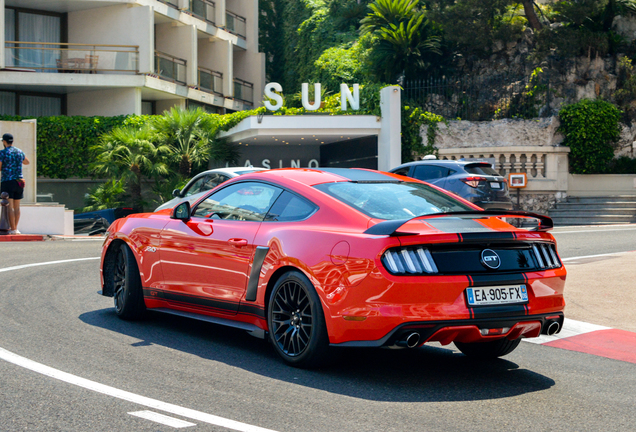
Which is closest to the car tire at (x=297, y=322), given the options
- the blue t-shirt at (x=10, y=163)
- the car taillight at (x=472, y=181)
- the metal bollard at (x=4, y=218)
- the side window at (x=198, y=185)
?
the side window at (x=198, y=185)

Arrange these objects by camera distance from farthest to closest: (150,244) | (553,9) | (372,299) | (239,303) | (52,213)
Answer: (553,9), (52,213), (150,244), (239,303), (372,299)

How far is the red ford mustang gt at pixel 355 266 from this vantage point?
493 centimetres

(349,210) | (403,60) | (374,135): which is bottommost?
(349,210)

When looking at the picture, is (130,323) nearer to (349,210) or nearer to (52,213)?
(349,210)

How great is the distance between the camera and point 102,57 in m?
31.8

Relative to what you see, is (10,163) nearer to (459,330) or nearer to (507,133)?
(459,330)

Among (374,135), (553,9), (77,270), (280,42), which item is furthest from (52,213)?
(280,42)

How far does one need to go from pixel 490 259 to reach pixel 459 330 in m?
0.57

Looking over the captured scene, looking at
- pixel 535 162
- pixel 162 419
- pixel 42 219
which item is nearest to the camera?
pixel 162 419

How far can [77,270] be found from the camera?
1132 centimetres

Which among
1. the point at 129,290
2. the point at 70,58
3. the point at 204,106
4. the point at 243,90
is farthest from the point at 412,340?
the point at 243,90

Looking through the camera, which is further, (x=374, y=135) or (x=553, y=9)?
(x=553, y=9)

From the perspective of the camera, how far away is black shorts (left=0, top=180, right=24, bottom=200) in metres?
15.9

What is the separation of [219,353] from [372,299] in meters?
1.69
